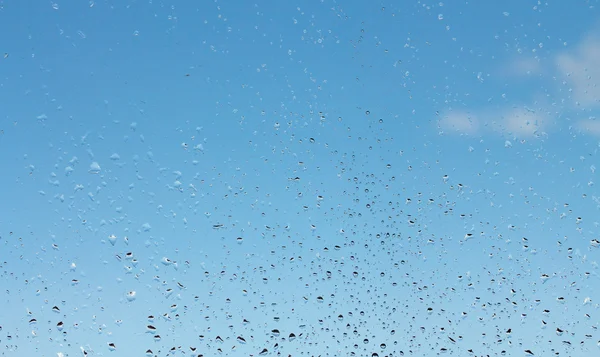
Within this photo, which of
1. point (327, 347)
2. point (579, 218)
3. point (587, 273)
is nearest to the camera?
point (327, 347)

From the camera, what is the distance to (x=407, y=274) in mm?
13320

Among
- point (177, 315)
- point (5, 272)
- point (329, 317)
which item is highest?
point (329, 317)

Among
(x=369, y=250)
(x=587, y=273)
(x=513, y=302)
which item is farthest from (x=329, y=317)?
(x=587, y=273)

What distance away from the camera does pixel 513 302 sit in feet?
42.5

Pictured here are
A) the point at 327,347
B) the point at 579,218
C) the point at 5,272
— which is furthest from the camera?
the point at 579,218

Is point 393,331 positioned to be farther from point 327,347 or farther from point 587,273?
point 587,273

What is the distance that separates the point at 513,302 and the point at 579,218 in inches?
91.8

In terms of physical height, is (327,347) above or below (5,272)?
above

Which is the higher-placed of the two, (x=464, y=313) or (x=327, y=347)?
(x=464, y=313)

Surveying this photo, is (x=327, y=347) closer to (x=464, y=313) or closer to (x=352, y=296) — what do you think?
(x=352, y=296)

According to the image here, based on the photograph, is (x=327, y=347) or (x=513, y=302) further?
(x=513, y=302)

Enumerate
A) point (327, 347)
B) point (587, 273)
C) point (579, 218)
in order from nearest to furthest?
point (327, 347) < point (587, 273) < point (579, 218)

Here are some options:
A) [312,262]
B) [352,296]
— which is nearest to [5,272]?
[312,262]

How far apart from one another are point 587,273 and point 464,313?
102 inches
